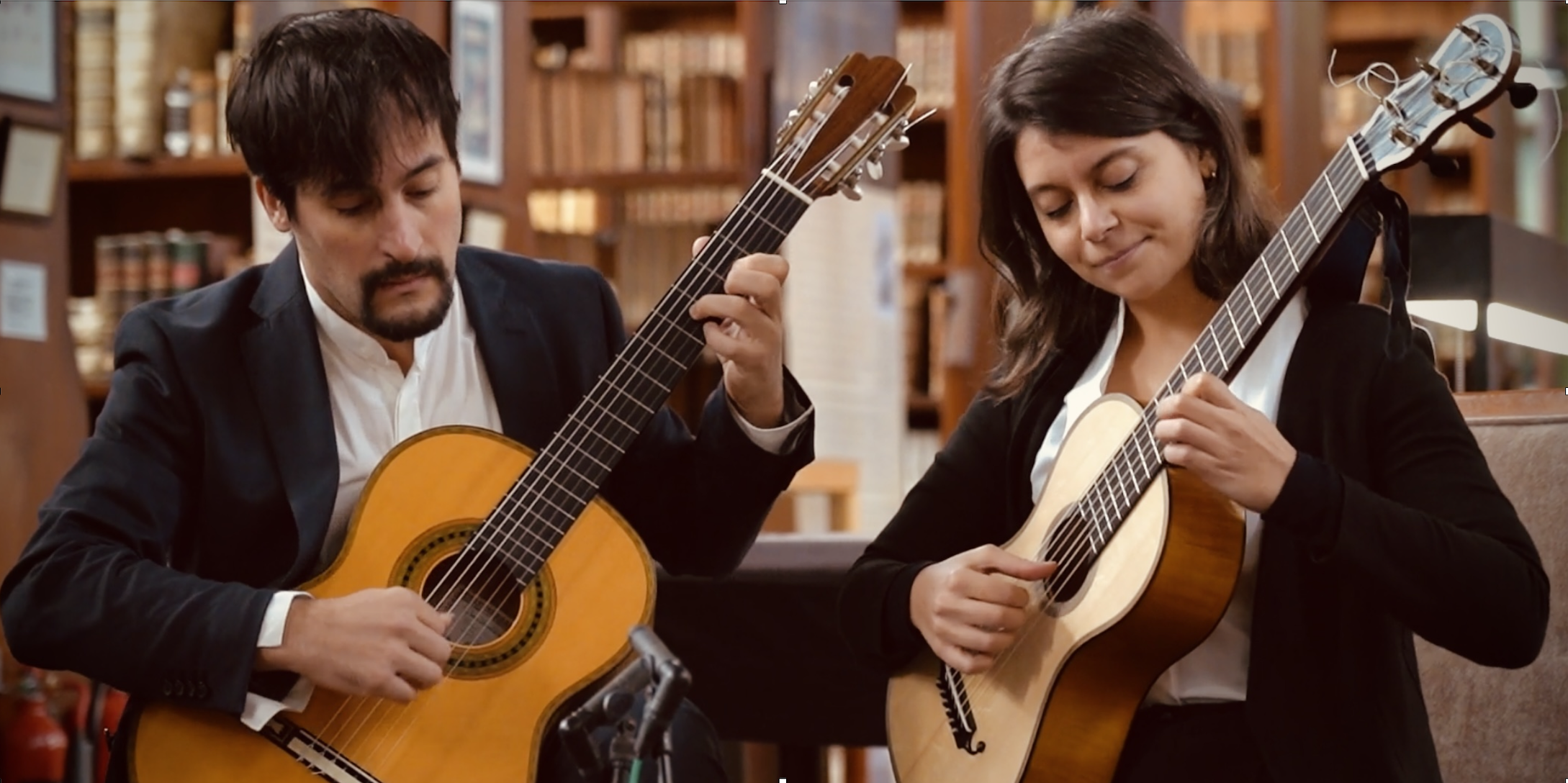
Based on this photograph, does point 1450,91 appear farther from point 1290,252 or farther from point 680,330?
point 680,330

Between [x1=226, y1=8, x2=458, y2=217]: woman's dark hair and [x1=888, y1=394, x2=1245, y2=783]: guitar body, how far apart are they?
0.72 metres

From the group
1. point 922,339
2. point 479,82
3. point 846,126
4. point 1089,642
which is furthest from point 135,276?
point 1089,642

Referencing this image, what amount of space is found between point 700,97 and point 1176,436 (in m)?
3.89

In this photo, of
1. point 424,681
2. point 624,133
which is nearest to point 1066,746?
point 424,681

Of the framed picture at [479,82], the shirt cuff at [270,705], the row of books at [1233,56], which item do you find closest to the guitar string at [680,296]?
the shirt cuff at [270,705]

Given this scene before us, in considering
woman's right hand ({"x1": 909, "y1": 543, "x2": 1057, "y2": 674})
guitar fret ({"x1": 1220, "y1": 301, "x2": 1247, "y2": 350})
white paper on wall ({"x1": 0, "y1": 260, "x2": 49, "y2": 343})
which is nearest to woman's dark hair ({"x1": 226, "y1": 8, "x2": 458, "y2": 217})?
woman's right hand ({"x1": 909, "y1": 543, "x2": 1057, "y2": 674})

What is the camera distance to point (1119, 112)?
65.5 inches

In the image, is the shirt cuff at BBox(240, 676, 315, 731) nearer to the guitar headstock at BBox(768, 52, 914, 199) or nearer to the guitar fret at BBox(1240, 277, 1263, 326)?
the guitar headstock at BBox(768, 52, 914, 199)

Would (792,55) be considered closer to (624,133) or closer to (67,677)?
(624,133)

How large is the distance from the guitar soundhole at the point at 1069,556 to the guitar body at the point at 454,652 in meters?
0.38

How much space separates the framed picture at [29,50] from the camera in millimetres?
3922

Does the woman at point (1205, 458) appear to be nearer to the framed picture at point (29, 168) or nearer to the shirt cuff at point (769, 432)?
the shirt cuff at point (769, 432)

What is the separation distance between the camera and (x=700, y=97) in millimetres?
5180

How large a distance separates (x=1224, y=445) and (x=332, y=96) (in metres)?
0.92
